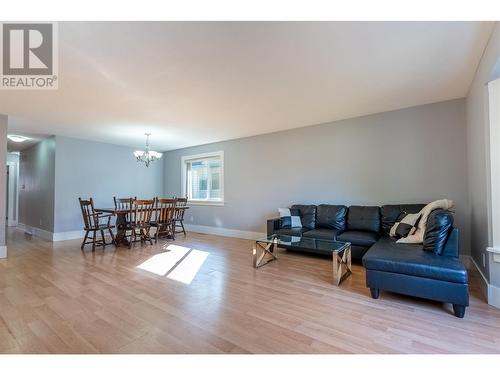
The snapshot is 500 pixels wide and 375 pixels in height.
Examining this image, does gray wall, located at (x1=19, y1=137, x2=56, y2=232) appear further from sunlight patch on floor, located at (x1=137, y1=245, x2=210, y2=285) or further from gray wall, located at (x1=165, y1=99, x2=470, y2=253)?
gray wall, located at (x1=165, y1=99, x2=470, y2=253)

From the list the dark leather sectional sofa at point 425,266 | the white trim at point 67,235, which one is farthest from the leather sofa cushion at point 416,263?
the white trim at point 67,235

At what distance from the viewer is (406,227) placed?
3047 millimetres

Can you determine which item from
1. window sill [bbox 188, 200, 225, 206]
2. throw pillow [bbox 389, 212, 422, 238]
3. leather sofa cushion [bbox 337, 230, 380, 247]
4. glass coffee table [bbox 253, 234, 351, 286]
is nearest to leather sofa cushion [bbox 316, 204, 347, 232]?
leather sofa cushion [bbox 337, 230, 380, 247]

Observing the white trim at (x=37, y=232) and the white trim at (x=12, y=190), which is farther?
the white trim at (x=12, y=190)

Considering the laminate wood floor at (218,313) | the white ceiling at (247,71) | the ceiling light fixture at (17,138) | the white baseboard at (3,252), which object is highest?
the white ceiling at (247,71)

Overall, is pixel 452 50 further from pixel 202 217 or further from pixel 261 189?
pixel 202 217

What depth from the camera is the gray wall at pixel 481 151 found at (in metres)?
2.07

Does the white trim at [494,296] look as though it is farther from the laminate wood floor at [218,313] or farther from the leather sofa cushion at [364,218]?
the leather sofa cushion at [364,218]

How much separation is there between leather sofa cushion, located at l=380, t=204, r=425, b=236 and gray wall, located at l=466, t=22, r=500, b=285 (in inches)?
26.0

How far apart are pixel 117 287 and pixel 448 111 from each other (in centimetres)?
486

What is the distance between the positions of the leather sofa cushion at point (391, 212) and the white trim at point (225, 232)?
2353 mm

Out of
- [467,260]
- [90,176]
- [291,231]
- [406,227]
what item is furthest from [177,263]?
[467,260]

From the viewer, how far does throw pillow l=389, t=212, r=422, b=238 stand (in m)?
2.99

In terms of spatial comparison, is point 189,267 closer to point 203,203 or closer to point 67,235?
point 203,203
